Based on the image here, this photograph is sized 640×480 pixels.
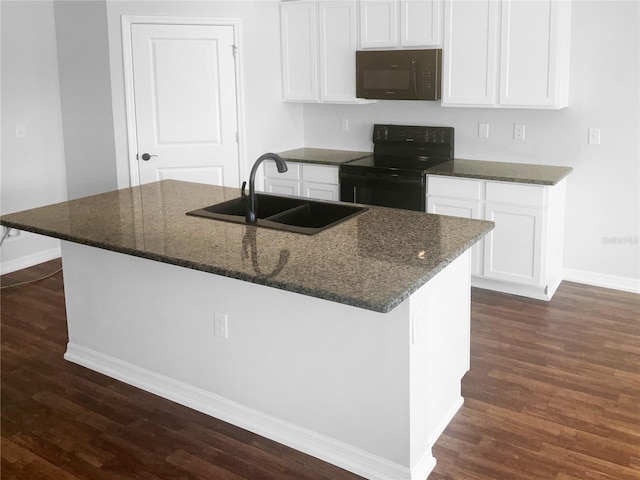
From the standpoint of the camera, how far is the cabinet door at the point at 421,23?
14.9ft

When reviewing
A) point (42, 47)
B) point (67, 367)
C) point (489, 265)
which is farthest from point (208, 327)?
point (42, 47)

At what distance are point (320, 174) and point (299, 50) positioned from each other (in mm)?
1063

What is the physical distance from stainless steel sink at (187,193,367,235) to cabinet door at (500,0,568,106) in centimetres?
179

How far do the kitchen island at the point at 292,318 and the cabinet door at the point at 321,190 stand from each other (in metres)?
1.79

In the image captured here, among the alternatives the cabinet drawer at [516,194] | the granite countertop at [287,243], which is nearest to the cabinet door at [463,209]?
the cabinet drawer at [516,194]

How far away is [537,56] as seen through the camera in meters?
4.21

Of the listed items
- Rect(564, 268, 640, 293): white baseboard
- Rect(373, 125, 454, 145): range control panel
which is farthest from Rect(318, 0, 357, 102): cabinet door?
Rect(564, 268, 640, 293): white baseboard

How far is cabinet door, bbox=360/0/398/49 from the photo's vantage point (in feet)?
15.5

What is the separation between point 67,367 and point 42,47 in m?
2.84

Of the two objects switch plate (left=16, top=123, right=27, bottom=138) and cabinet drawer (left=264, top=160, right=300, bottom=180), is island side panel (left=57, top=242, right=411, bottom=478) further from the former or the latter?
cabinet drawer (left=264, top=160, right=300, bottom=180)

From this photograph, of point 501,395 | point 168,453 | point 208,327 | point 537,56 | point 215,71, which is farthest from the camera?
point 215,71

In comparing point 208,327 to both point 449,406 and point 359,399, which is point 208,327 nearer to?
point 359,399

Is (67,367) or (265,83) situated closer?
(67,367)

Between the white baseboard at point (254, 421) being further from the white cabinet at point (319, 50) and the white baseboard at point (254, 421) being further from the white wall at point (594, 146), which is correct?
Answer: the white cabinet at point (319, 50)
